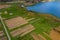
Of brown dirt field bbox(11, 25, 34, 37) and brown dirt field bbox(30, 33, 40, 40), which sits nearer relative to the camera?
brown dirt field bbox(11, 25, 34, 37)

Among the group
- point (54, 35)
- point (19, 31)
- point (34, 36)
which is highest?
point (19, 31)

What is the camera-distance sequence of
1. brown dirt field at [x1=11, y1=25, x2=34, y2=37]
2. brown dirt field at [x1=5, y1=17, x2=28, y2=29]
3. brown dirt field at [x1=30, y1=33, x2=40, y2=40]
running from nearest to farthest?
brown dirt field at [x1=11, y1=25, x2=34, y2=37] < brown dirt field at [x1=30, y1=33, x2=40, y2=40] < brown dirt field at [x1=5, y1=17, x2=28, y2=29]

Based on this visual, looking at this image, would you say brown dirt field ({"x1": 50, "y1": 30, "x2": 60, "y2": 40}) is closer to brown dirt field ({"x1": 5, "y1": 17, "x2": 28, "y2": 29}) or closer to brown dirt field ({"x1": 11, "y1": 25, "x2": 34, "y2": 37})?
brown dirt field ({"x1": 11, "y1": 25, "x2": 34, "y2": 37})

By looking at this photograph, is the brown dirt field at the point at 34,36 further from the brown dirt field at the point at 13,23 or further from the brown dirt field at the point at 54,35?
the brown dirt field at the point at 13,23

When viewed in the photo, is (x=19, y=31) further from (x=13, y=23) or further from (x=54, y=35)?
(x=54, y=35)

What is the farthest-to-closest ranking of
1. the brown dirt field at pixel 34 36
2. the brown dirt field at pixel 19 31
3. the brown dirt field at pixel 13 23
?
the brown dirt field at pixel 13 23
the brown dirt field at pixel 34 36
the brown dirt field at pixel 19 31

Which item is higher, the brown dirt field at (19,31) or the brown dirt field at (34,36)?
the brown dirt field at (19,31)

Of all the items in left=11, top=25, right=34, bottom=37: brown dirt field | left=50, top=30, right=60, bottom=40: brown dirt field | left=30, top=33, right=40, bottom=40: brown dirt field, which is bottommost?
left=50, top=30, right=60, bottom=40: brown dirt field

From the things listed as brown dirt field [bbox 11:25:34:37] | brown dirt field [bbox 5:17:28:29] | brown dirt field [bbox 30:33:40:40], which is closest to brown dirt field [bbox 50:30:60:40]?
brown dirt field [bbox 30:33:40:40]

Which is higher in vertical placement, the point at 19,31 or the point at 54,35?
the point at 19,31

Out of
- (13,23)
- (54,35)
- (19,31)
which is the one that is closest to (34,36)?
(19,31)

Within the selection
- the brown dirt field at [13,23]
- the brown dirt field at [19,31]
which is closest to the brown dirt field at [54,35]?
the brown dirt field at [19,31]

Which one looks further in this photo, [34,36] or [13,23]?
[13,23]
